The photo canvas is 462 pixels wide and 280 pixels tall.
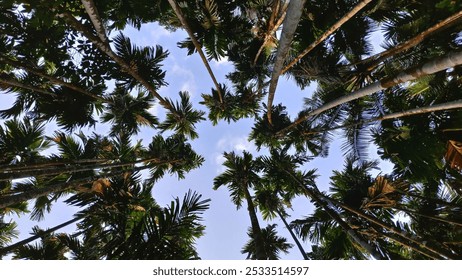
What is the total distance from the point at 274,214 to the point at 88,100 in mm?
6861

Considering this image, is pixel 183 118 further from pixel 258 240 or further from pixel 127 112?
pixel 258 240

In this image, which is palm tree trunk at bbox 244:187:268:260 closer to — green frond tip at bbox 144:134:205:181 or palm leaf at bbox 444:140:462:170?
green frond tip at bbox 144:134:205:181

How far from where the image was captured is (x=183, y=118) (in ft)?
30.2

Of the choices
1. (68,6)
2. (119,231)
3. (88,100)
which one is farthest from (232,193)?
(68,6)

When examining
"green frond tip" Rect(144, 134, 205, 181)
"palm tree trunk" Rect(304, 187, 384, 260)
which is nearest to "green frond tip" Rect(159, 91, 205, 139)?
"green frond tip" Rect(144, 134, 205, 181)

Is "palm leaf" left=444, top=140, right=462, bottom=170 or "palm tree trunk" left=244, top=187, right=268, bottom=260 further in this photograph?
"palm tree trunk" left=244, top=187, right=268, bottom=260

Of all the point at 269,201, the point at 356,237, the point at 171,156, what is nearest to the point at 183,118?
the point at 171,156

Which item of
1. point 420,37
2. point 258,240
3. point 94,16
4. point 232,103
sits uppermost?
point 232,103

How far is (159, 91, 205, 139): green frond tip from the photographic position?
29.7ft

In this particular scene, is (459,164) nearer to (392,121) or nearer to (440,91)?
(440,91)

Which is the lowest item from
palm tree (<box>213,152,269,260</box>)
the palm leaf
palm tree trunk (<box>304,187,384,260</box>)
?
palm tree trunk (<box>304,187,384,260</box>)

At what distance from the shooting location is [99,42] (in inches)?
171

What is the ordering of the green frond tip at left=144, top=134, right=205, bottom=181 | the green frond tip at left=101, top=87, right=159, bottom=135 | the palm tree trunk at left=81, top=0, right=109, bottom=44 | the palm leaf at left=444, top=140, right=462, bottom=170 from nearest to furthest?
the palm tree trunk at left=81, top=0, right=109, bottom=44, the palm leaf at left=444, top=140, right=462, bottom=170, the green frond tip at left=101, top=87, right=159, bottom=135, the green frond tip at left=144, top=134, right=205, bottom=181

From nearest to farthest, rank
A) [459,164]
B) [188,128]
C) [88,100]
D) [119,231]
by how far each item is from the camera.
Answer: [119,231] < [459,164] < [88,100] < [188,128]
